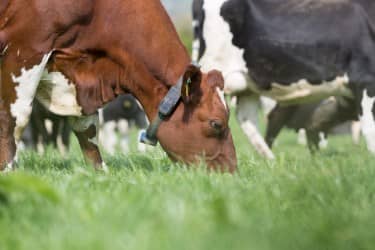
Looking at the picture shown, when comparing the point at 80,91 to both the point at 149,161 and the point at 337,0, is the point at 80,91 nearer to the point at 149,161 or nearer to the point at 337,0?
the point at 149,161

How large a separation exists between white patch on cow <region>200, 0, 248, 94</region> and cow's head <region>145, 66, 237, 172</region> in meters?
3.61

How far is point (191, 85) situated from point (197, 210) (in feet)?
8.86

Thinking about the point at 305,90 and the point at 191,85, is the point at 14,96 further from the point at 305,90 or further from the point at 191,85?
the point at 305,90

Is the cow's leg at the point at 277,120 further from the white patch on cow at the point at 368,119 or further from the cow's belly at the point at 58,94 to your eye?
the cow's belly at the point at 58,94

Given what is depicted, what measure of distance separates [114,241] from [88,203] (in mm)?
1076

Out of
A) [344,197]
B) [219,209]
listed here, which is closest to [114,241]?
[219,209]

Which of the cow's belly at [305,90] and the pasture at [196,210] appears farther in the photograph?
the cow's belly at [305,90]

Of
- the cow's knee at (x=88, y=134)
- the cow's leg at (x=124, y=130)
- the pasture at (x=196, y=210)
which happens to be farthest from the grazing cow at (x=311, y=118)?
the pasture at (x=196, y=210)

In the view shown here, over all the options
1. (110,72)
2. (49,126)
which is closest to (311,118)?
(49,126)

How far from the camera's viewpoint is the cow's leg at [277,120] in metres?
13.9

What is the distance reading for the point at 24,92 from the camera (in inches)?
282

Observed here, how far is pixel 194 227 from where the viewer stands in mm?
3857

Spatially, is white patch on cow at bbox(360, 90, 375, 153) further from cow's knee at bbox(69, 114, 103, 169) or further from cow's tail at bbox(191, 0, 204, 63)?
cow's knee at bbox(69, 114, 103, 169)

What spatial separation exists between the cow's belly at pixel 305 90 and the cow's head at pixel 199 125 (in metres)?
3.73
